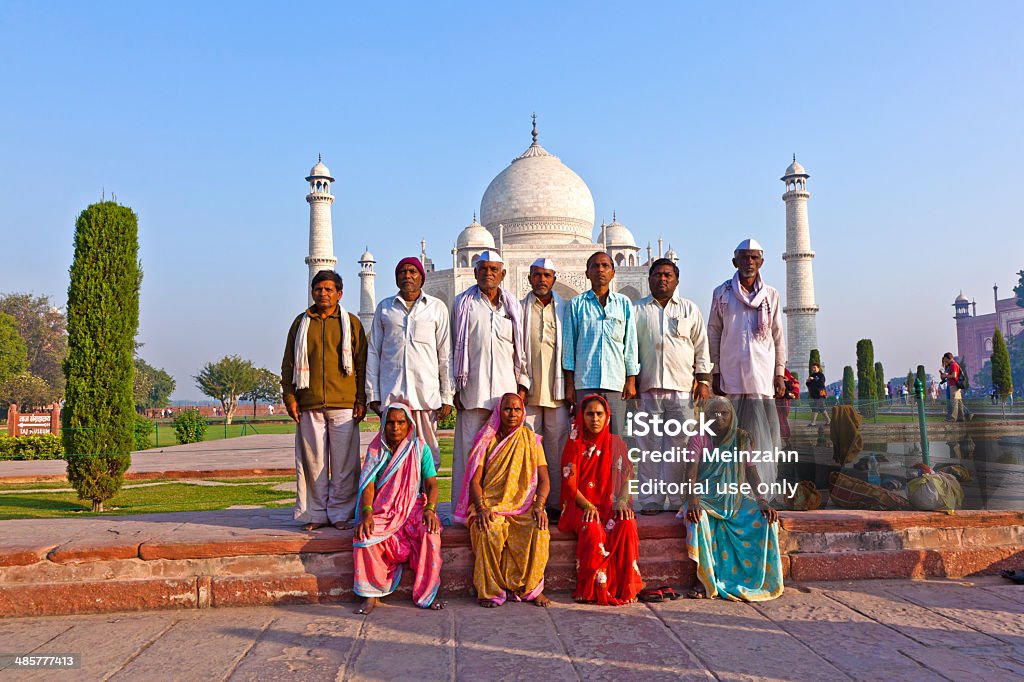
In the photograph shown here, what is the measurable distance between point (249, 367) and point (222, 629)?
134 ft

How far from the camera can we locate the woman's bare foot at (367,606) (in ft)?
10.8

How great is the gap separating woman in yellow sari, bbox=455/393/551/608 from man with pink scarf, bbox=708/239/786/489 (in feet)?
3.66

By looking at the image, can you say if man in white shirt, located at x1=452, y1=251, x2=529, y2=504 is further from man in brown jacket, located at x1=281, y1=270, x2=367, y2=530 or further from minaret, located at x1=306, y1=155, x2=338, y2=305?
minaret, located at x1=306, y1=155, x2=338, y2=305

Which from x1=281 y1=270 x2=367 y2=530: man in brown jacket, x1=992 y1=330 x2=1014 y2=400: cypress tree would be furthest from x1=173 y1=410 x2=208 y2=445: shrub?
x1=992 y1=330 x2=1014 y2=400: cypress tree

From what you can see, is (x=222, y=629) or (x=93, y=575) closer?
(x=222, y=629)

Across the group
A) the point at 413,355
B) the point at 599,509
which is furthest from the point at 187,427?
the point at 599,509

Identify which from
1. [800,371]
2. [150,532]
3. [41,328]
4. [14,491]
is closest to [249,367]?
[41,328]

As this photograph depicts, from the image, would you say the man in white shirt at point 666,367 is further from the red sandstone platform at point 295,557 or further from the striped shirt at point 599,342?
the red sandstone platform at point 295,557

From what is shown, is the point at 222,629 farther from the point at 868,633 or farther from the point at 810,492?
the point at 810,492

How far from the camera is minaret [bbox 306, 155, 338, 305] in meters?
30.4

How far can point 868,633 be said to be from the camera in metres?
2.94

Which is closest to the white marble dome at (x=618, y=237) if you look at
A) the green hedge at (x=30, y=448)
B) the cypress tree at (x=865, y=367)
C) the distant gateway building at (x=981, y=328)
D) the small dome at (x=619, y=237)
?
the small dome at (x=619, y=237)

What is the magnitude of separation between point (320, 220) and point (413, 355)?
28.1 meters

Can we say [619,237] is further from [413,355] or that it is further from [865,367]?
[413,355]
